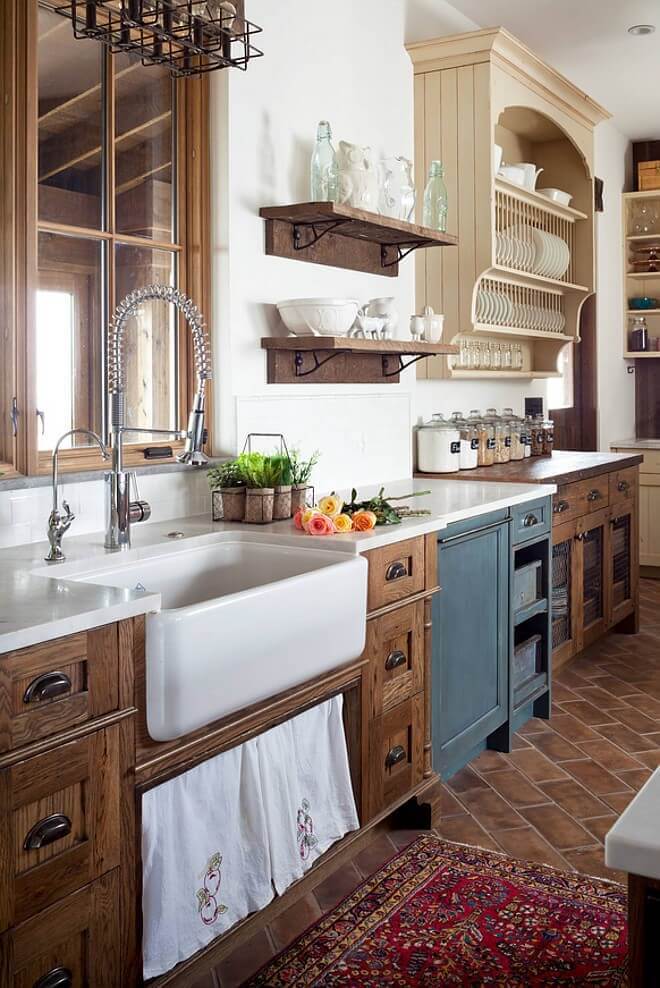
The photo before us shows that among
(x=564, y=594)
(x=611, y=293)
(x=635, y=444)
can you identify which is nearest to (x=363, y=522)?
(x=564, y=594)

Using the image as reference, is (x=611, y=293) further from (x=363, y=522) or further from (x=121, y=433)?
(x=121, y=433)

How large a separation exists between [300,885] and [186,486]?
1243mm

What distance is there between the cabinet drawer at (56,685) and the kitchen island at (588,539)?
2.67 metres

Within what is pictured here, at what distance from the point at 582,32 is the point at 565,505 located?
2.67 m

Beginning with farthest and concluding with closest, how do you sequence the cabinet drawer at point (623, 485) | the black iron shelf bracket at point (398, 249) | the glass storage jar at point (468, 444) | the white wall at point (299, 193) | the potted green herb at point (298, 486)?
the cabinet drawer at point (623, 485)
the glass storage jar at point (468, 444)
the black iron shelf bracket at point (398, 249)
the white wall at point (299, 193)
the potted green herb at point (298, 486)

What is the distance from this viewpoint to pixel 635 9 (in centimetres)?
511

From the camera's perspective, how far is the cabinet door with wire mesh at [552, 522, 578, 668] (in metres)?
4.61

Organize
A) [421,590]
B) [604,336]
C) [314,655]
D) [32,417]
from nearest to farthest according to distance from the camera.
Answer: [314,655]
[32,417]
[421,590]
[604,336]

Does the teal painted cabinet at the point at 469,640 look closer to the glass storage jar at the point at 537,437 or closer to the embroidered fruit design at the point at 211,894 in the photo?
the embroidered fruit design at the point at 211,894

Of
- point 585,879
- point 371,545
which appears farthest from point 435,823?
point 371,545

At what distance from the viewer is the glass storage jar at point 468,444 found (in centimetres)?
482

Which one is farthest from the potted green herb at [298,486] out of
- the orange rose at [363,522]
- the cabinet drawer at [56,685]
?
the cabinet drawer at [56,685]

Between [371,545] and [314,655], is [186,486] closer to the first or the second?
[371,545]

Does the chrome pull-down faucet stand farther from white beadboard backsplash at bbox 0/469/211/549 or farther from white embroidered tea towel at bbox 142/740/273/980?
white embroidered tea towel at bbox 142/740/273/980
